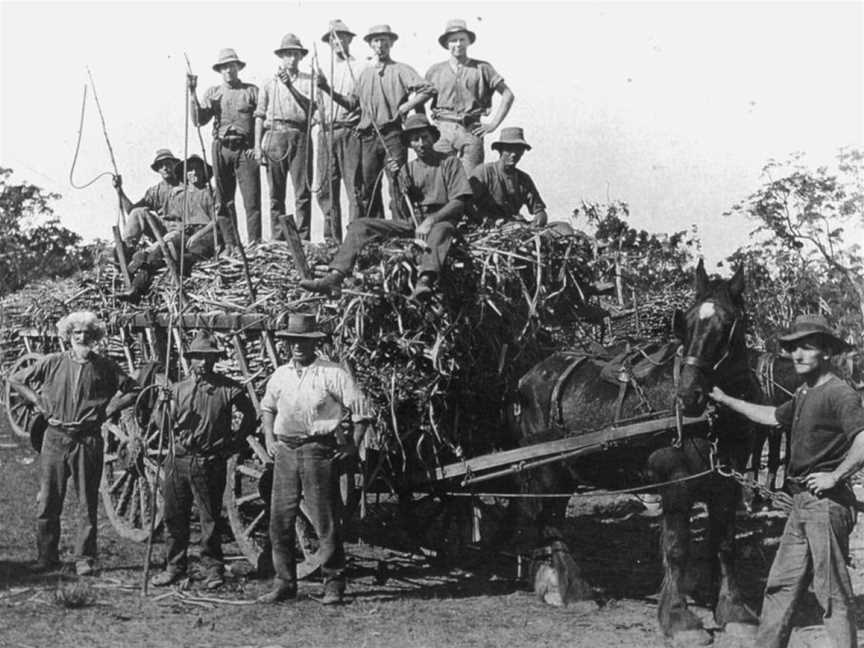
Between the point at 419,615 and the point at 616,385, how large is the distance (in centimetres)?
210

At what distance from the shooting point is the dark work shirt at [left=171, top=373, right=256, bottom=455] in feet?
24.5

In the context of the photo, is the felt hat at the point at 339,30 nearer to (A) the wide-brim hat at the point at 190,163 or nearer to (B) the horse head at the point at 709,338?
(A) the wide-brim hat at the point at 190,163

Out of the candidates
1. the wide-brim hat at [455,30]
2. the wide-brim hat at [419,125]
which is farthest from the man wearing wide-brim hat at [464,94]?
the wide-brim hat at [419,125]

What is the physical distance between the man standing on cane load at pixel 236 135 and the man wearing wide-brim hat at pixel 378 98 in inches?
54.1

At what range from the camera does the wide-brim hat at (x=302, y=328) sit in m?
6.93

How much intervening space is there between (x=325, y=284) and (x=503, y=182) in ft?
8.03

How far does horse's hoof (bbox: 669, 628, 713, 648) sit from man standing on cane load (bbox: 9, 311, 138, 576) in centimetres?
441

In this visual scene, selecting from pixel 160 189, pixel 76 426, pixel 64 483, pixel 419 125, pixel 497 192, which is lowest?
pixel 64 483

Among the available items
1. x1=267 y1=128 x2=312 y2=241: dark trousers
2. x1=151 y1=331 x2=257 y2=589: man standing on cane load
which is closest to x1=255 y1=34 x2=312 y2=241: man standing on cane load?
x1=267 y1=128 x2=312 y2=241: dark trousers

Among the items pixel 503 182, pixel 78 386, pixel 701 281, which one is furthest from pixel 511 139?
pixel 78 386

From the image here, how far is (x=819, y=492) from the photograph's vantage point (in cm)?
514

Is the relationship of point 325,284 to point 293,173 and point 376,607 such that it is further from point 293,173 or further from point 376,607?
point 293,173

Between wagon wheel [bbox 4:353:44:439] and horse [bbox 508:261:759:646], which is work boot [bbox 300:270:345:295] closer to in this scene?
horse [bbox 508:261:759:646]

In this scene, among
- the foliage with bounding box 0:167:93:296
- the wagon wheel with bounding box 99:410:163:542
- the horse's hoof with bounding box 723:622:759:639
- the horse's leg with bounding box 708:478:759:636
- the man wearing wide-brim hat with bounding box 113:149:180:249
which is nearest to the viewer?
the horse's hoof with bounding box 723:622:759:639
